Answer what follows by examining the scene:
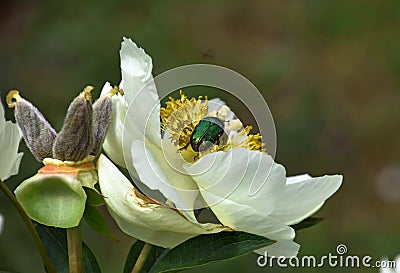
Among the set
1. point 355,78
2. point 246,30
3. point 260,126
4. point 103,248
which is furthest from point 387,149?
point 260,126

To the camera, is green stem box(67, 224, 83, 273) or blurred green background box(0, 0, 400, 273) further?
blurred green background box(0, 0, 400, 273)

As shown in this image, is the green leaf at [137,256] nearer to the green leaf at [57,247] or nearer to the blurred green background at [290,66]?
the green leaf at [57,247]

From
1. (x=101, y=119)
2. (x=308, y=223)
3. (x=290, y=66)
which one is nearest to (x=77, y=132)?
(x=101, y=119)

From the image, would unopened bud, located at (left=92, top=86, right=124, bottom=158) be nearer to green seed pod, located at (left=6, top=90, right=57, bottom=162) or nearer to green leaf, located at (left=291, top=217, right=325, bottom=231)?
A: green seed pod, located at (left=6, top=90, right=57, bottom=162)

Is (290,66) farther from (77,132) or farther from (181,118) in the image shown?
(77,132)

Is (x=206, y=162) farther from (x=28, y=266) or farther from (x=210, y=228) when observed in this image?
(x=28, y=266)

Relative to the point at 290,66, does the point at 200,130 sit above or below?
below

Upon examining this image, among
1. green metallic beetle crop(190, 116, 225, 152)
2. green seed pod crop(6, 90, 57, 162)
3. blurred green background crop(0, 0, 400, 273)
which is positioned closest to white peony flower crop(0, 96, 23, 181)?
green seed pod crop(6, 90, 57, 162)
